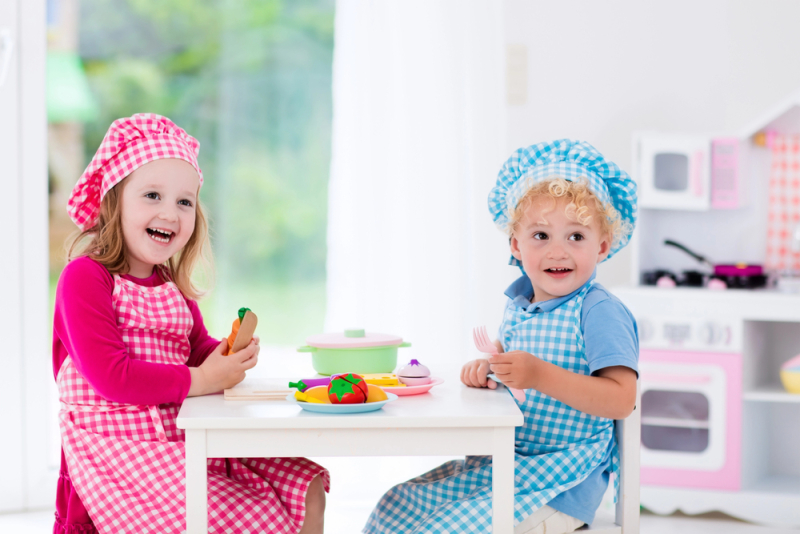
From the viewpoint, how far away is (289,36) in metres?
2.79

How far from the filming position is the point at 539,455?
1.34 meters

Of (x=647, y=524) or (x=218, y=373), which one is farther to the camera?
(x=647, y=524)

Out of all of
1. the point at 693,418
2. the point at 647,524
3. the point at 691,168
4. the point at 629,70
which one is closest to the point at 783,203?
the point at 691,168

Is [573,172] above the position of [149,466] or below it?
above

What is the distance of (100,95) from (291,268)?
96 cm

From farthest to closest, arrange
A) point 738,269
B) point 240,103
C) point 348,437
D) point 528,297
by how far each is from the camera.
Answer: point 240,103 < point 738,269 < point 528,297 < point 348,437

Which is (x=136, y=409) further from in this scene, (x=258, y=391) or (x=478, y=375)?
(x=478, y=375)

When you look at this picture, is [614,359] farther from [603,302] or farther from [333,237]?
[333,237]

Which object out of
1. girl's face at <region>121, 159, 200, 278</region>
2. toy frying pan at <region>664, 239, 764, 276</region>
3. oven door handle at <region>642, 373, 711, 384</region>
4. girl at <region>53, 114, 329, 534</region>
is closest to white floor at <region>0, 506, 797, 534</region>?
oven door handle at <region>642, 373, 711, 384</region>

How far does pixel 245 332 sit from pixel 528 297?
0.57m

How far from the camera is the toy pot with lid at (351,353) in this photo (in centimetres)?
141

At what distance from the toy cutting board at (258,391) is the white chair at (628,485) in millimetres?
559

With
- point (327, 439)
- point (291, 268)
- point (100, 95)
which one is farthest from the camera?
point (291, 268)

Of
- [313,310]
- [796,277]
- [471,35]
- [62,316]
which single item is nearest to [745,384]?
[796,277]
